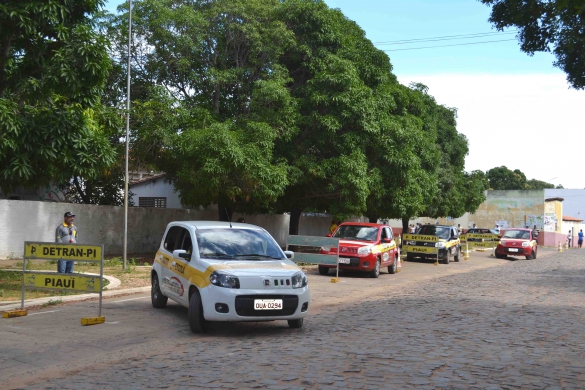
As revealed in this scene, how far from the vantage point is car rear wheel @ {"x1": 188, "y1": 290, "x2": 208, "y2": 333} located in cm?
937

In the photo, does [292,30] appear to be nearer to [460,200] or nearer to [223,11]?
[223,11]

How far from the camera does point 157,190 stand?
36219 mm

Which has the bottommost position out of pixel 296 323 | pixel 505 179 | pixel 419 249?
pixel 296 323

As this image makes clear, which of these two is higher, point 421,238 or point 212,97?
point 212,97

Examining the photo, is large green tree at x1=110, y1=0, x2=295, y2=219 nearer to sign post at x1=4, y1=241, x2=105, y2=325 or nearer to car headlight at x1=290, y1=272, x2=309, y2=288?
sign post at x1=4, y1=241, x2=105, y2=325

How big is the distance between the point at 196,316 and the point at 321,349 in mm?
2128

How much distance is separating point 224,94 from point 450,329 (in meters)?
18.7

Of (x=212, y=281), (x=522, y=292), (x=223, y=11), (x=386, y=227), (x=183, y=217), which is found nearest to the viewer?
(x=212, y=281)

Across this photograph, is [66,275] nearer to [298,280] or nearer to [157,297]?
[157,297]

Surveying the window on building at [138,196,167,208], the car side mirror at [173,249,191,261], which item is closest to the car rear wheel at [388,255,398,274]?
the car side mirror at [173,249,191,261]

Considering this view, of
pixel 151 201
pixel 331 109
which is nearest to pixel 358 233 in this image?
pixel 331 109

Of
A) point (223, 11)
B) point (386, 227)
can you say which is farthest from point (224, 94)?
point (386, 227)

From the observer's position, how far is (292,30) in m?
26.7

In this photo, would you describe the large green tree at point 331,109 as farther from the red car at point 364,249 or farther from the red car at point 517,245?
the red car at point 517,245
